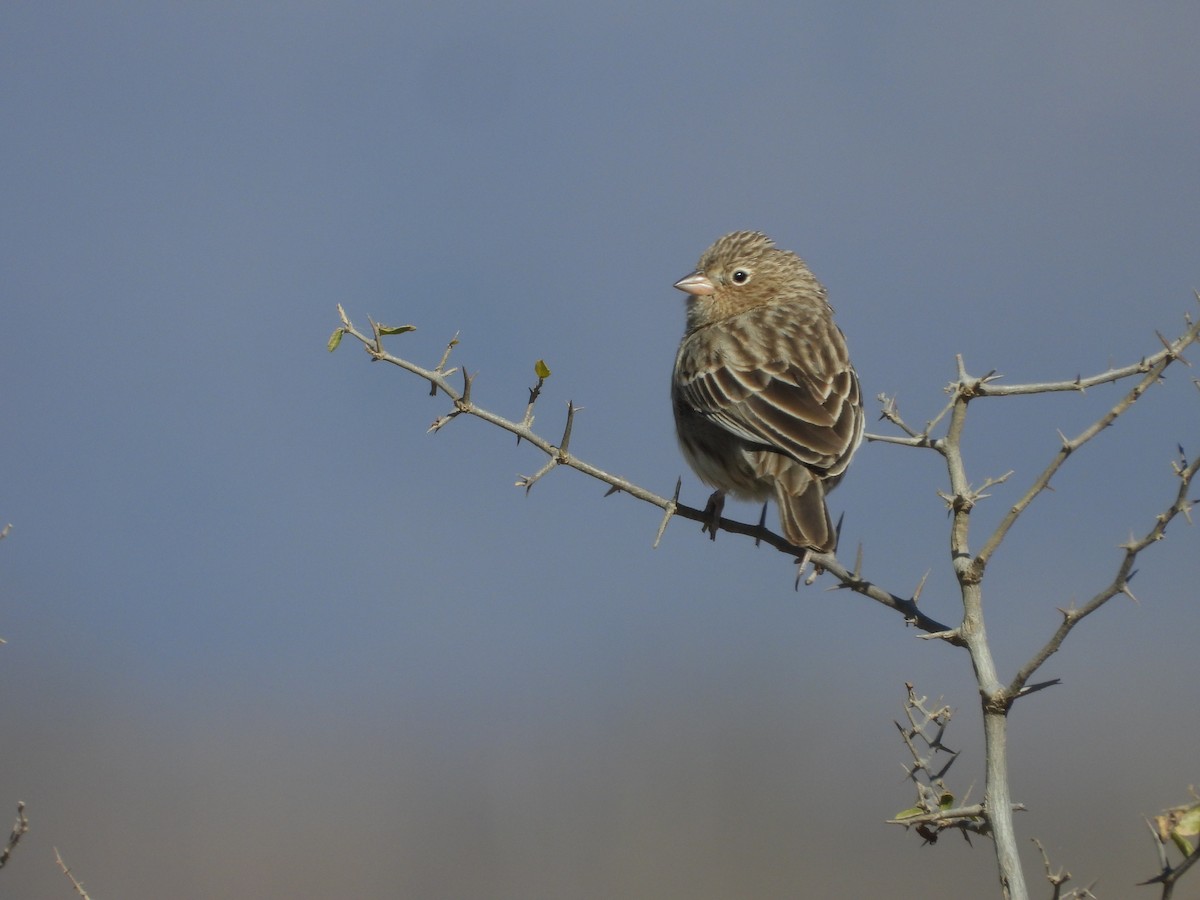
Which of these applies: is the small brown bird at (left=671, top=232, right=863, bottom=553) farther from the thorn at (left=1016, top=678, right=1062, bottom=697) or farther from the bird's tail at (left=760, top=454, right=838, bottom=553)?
the thorn at (left=1016, top=678, right=1062, bottom=697)

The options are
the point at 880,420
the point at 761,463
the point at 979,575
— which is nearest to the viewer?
the point at 979,575

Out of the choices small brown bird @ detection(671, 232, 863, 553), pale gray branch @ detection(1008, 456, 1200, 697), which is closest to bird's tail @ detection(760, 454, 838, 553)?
small brown bird @ detection(671, 232, 863, 553)

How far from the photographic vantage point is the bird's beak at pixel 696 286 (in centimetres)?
807

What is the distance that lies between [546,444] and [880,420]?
1.31 meters

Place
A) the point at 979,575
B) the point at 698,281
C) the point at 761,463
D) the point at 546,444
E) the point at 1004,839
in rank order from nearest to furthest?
the point at 1004,839
the point at 979,575
the point at 546,444
the point at 761,463
the point at 698,281

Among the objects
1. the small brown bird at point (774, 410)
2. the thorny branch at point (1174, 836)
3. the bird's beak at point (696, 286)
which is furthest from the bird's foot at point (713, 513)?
the thorny branch at point (1174, 836)

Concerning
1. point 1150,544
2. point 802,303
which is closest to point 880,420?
point 1150,544

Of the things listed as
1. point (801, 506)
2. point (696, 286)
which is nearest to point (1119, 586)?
point (801, 506)

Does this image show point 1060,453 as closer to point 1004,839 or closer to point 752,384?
point 1004,839

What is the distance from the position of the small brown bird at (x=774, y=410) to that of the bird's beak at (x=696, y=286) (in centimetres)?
27

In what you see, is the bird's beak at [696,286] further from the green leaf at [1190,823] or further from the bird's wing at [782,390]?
the green leaf at [1190,823]

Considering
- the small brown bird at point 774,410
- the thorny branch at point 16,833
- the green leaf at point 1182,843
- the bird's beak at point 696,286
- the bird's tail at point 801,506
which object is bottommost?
the thorny branch at point 16,833

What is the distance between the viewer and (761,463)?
5.89 meters

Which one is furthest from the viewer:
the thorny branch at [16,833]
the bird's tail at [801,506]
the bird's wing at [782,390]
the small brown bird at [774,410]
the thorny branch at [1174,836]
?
the bird's wing at [782,390]
